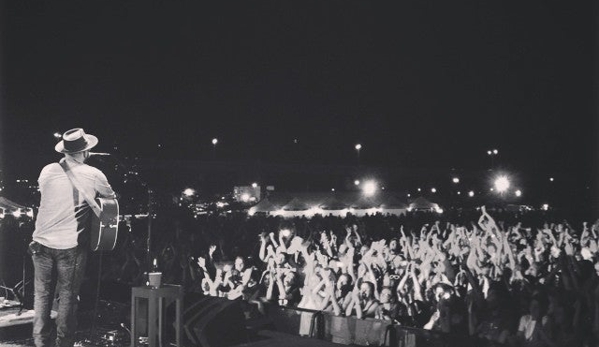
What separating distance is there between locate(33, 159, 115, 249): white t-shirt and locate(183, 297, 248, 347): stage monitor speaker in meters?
1.26

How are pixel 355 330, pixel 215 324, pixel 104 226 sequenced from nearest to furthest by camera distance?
pixel 104 226 < pixel 215 324 < pixel 355 330

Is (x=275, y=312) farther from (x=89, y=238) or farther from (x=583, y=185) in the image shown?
(x=583, y=185)

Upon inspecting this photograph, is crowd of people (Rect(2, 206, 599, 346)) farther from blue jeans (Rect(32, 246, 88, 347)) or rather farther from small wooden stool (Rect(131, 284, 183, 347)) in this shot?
blue jeans (Rect(32, 246, 88, 347))

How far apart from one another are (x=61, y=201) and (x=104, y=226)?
27cm

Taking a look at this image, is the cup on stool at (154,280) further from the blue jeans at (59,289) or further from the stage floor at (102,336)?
the stage floor at (102,336)

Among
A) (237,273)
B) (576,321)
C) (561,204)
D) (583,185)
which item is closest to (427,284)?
(576,321)

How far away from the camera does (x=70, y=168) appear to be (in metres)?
3.25

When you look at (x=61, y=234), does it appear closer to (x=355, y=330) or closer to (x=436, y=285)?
(x=355, y=330)

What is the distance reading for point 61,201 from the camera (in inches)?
126

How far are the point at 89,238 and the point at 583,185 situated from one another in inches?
1856

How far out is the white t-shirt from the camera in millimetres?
3211

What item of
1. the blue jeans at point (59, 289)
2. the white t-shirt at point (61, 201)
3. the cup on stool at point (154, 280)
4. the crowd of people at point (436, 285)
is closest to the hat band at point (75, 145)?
the white t-shirt at point (61, 201)

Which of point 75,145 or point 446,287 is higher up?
point 75,145

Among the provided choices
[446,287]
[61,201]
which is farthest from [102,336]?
[446,287]
